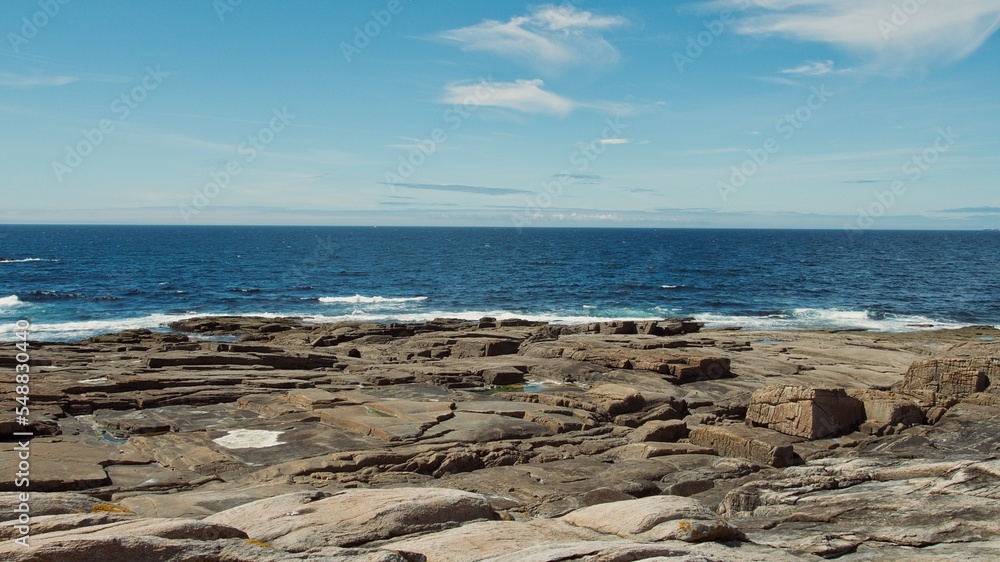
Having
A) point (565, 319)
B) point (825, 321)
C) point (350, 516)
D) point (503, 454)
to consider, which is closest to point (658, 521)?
point (350, 516)

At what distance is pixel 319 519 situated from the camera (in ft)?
34.4

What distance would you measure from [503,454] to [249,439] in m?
7.59

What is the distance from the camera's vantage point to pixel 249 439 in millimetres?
21000

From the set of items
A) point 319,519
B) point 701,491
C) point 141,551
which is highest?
point 141,551

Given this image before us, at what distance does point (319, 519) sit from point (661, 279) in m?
89.8

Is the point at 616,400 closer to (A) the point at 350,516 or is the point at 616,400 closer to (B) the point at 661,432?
(B) the point at 661,432

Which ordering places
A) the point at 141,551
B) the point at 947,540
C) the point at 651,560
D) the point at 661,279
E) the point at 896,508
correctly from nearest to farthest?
the point at 141,551 < the point at 651,560 < the point at 947,540 < the point at 896,508 < the point at 661,279

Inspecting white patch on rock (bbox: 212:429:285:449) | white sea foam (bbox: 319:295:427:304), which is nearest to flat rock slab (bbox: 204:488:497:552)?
white patch on rock (bbox: 212:429:285:449)

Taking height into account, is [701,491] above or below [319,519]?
below

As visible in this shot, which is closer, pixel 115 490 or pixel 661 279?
pixel 115 490

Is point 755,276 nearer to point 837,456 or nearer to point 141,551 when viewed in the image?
point 837,456

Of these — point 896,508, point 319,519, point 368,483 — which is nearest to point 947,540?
point 896,508

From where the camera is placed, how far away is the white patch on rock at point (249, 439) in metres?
20.4

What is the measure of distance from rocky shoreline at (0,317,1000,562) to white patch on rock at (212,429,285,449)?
86 millimetres
